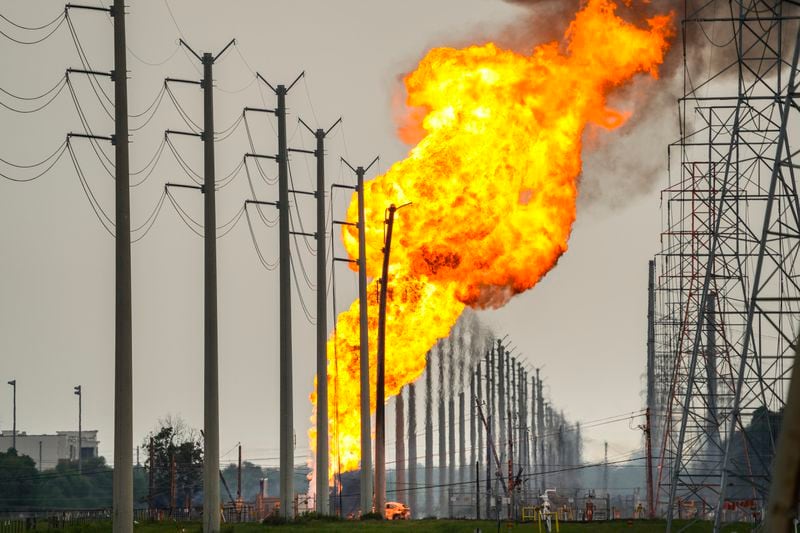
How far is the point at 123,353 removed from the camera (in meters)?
36.7

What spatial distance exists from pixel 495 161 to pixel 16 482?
244ft

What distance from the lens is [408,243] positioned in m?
76.6

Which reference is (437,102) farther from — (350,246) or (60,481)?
(60,481)

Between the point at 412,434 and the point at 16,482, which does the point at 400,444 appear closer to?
the point at 412,434

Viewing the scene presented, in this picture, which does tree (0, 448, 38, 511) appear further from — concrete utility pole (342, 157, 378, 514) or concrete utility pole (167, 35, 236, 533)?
concrete utility pole (167, 35, 236, 533)

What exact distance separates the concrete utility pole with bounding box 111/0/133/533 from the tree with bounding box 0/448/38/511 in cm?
9226

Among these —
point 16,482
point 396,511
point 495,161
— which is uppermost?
point 495,161

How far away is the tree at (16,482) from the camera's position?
12662cm

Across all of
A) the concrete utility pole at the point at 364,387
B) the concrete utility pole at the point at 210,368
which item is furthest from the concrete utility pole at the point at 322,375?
the concrete utility pole at the point at 210,368

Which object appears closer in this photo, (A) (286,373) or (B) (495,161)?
(A) (286,373)

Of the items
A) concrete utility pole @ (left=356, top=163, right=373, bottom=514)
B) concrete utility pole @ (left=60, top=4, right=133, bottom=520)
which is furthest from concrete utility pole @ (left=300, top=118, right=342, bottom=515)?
concrete utility pole @ (left=60, top=4, right=133, bottom=520)

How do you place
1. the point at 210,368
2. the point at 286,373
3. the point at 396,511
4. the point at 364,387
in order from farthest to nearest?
1. the point at 396,511
2. the point at 364,387
3. the point at 286,373
4. the point at 210,368

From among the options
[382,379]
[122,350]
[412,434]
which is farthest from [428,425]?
[122,350]

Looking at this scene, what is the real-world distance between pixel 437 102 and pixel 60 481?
82624 mm
